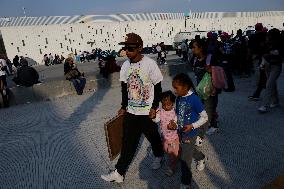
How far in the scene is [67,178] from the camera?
169 inches

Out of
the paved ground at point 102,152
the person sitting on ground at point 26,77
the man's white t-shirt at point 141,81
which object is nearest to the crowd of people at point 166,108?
the man's white t-shirt at point 141,81

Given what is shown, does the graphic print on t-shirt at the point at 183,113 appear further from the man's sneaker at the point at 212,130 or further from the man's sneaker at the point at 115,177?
the man's sneaker at the point at 212,130

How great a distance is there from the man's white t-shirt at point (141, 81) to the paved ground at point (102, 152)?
1.00m

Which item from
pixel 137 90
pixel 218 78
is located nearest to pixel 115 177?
pixel 137 90

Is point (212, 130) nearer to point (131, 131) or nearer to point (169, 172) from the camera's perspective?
point (169, 172)

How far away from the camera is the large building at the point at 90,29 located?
36.4m

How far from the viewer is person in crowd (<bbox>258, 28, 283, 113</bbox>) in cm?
617

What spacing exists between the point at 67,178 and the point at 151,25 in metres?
39.6

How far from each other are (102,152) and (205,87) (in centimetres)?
200

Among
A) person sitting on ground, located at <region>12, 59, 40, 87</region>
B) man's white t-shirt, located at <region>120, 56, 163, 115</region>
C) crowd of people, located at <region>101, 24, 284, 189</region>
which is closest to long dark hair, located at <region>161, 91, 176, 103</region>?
crowd of people, located at <region>101, 24, 284, 189</region>

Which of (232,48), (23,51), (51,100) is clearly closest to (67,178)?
(51,100)

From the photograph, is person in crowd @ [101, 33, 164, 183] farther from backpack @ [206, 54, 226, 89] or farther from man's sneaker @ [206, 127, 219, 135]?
man's sneaker @ [206, 127, 219, 135]

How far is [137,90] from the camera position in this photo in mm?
3736

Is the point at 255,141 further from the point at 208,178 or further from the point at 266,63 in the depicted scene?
the point at 266,63
